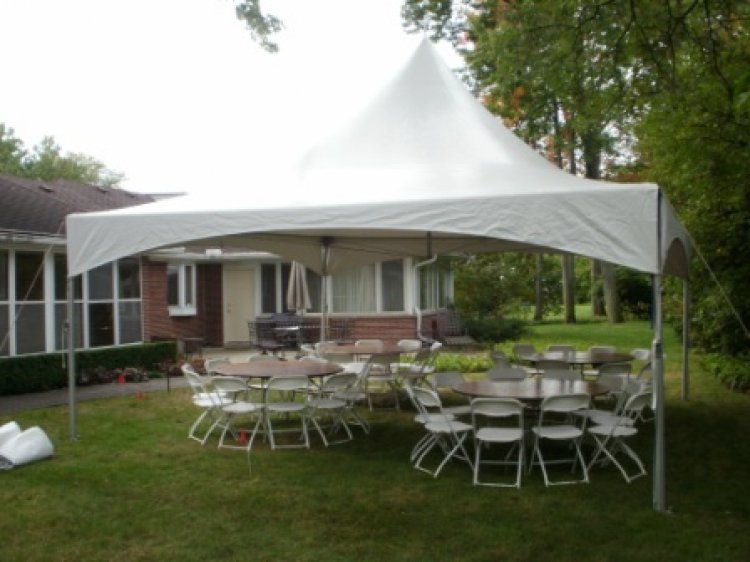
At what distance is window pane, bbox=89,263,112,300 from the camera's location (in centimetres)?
1501

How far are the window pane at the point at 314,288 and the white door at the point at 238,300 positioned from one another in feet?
5.55

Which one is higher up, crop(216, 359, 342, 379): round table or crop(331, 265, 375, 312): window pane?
crop(331, 265, 375, 312): window pane

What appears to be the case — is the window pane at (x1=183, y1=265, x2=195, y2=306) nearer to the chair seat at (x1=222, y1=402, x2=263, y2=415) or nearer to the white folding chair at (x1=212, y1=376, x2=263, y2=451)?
the white folding chair at (x1=212, y1=376, x2=263, y2=451)

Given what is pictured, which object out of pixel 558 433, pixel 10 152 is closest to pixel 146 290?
pixel 558 433

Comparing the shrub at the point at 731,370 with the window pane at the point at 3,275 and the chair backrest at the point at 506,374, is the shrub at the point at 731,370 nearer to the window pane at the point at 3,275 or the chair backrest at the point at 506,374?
the chair backrest at the point at 506,374

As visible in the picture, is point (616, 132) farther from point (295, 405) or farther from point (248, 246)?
point (295, 405)

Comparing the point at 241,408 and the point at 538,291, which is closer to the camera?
the point at 241,408

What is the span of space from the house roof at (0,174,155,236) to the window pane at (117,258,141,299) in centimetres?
147

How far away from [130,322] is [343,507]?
1072 centimetres

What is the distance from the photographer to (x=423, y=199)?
7.15 m

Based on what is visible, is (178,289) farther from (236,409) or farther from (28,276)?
(236,409)

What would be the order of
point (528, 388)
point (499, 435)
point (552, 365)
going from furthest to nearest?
point (552, 365) < point (528, 388) < point (499, 435)

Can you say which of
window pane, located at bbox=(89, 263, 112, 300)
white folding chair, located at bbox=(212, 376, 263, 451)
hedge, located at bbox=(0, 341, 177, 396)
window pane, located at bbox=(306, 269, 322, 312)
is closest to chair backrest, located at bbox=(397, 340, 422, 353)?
white folding chair, located at bbox=(212, 376, 263, 451)

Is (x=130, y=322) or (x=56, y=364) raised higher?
(x=130, y=322)
